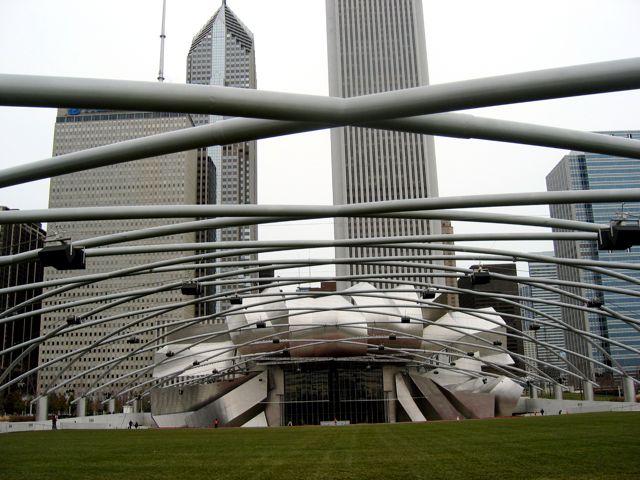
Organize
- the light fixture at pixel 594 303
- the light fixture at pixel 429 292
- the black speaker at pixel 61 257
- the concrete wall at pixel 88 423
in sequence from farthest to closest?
the concrete wall at pixel 88 423, the light fixture at pixel 594 303, the light fixture at pixel 429 292, the black speaker at pixel 61 257

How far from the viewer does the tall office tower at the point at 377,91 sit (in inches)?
5482

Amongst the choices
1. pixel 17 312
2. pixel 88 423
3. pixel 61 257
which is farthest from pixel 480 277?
pixel 17 312

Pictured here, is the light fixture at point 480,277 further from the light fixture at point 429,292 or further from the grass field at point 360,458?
the light fixture at point 429,292

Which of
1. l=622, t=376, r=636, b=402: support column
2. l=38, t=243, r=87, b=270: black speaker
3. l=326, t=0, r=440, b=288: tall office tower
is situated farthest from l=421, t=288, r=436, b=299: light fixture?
l=326, t=0, r=440, b=288: tall office tower

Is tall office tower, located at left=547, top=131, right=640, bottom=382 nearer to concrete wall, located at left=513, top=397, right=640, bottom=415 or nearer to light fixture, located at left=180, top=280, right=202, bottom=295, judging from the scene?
concrete wall, located at left=513, top=397, right=640, bottom=415

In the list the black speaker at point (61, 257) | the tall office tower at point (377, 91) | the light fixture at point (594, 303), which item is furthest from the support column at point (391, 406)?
the tall office tower at point (377, 91)

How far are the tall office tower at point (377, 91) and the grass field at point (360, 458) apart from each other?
374 ft

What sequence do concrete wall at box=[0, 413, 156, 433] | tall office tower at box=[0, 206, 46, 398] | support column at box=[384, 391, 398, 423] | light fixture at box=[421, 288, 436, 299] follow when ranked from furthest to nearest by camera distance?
tall office tower at box=[0, 206, 46, 398] → support column at box=[384, 391, 398, 423] → concrete wall at box=[0, 413, 156, 433] → light fixture at box=[421, 288, 436, 299]

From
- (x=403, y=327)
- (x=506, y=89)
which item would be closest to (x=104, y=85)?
(x=506, y=89)

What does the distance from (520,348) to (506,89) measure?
6106 inches

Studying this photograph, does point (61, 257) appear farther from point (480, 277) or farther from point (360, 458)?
point (480, 277)

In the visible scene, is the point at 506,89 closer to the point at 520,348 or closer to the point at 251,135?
the point at 251,135

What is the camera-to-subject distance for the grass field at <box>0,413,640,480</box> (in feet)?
44.3

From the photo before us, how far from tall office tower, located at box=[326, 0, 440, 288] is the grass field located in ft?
374
